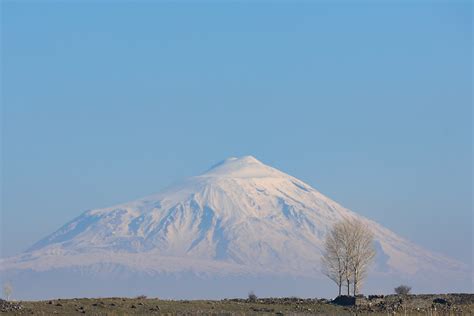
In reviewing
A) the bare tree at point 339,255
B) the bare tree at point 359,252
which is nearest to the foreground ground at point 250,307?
the bare tree at point 359,252

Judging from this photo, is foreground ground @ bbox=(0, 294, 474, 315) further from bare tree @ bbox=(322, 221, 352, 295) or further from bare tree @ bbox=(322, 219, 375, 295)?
bare tree @ bbox=(322, 221, 352, 295)

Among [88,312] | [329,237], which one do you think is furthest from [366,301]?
[329,237]

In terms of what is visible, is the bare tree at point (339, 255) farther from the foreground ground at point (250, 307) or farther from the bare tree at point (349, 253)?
the foreground ground at point (250, 307)

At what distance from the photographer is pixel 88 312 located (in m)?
71.9

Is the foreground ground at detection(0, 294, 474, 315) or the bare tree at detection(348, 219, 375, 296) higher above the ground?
the bare tree at detection(348, 219, 375, 296)

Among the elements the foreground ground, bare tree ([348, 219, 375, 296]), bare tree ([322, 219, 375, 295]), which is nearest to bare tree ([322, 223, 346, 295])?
A: bare tree ([322, 219, 375, 295])

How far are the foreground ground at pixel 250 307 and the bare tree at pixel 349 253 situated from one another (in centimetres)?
2348

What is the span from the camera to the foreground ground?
72.3m

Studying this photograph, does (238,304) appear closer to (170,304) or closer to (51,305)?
(170,304)

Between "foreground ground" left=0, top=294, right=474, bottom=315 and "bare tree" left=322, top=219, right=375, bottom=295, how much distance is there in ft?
77.0

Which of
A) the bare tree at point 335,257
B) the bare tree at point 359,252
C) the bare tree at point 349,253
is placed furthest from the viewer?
the bare tree at point 335,257

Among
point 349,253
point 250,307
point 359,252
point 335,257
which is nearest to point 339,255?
point 335,257

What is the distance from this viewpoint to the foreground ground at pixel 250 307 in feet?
237

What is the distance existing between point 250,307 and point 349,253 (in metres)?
34.7
